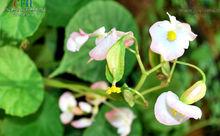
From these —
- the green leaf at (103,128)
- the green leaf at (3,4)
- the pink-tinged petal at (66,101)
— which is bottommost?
the green leaf at (103,128)

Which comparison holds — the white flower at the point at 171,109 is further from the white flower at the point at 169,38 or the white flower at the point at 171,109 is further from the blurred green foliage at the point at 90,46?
the blurred green foliage at the point at 90,46

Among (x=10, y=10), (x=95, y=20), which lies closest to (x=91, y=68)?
(x=95, y=20)

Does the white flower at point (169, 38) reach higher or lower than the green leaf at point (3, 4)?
higher

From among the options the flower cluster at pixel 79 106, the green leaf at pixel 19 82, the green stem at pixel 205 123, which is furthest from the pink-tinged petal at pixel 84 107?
the green stem at pixel 205 123

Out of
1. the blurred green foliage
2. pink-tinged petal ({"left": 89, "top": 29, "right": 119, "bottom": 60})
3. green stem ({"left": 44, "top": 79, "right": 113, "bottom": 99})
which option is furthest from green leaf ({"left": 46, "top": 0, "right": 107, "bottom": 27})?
pink-tinged petal ({"left": 89, "top": 29, "right": 119, "bottom": 60})

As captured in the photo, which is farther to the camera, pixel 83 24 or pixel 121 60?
pixel 83 24

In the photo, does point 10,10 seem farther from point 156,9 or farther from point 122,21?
point 156,9
